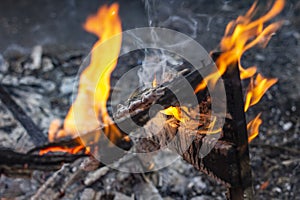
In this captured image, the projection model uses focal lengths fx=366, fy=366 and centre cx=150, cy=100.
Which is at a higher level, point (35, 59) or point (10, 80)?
point (35, 59)

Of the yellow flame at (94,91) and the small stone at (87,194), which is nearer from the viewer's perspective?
the small stone at (87,194)

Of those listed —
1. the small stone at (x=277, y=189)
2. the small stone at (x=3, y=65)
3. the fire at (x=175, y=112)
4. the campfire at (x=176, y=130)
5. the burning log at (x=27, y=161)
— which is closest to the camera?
the campfire at (x=176, y=130)

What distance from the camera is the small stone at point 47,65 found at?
2.91 meters

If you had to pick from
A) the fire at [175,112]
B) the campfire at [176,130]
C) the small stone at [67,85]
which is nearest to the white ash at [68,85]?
the small stone at [67,85]

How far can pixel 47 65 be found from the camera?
296 centimetres

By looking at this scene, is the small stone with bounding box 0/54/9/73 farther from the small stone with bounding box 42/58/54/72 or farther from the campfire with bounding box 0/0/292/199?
the campfire with bounding box 0/0/292/199

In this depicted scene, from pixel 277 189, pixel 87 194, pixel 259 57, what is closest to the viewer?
pixel 87 194

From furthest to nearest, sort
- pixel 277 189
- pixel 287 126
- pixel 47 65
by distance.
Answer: pixel 47 65 < pixel 287 126 < pixel 277 189

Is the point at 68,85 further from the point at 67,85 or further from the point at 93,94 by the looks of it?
the point at 93,94

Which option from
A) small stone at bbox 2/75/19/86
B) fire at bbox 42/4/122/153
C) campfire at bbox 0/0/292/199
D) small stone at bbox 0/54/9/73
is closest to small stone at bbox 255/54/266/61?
campfire at bbox 0/0/292/199

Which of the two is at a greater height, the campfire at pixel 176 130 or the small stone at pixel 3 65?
the small stone at pixel 3 65

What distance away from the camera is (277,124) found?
2260 mm

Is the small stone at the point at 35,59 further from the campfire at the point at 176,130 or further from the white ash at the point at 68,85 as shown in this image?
the campfire at the point at 176,130

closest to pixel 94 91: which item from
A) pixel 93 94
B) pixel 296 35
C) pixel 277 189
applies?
pixel 93 94
